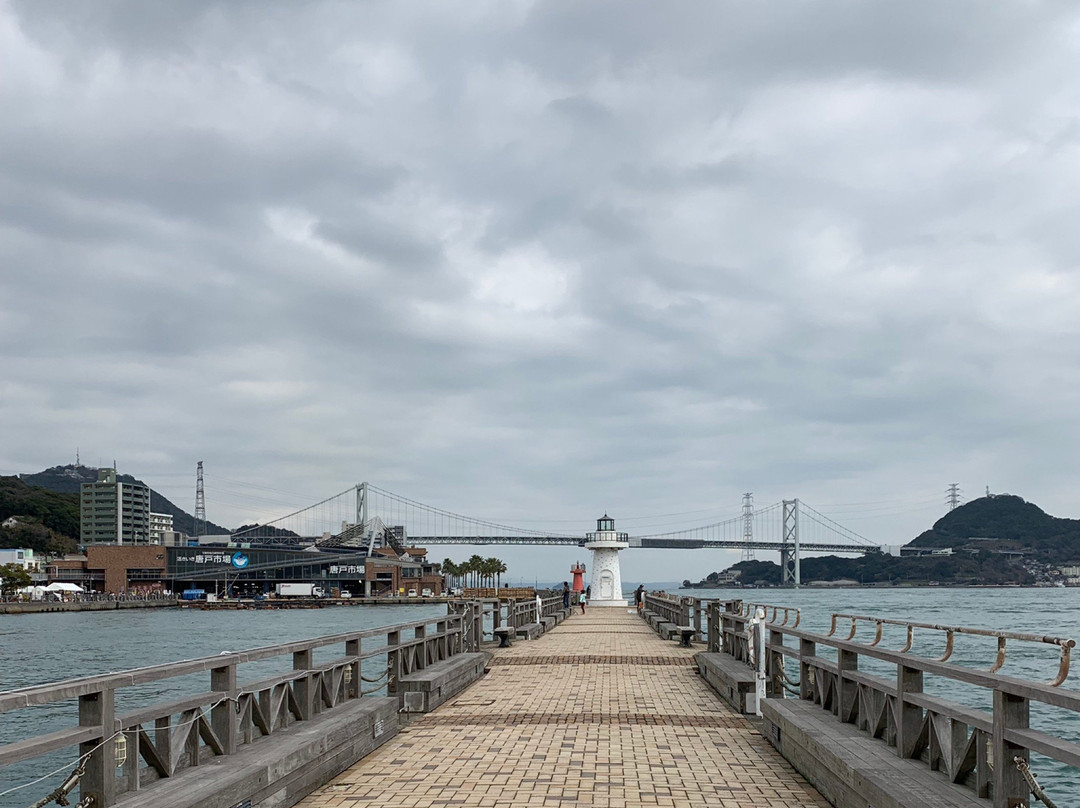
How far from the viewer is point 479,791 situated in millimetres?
8359

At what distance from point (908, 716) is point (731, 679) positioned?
6.21 m

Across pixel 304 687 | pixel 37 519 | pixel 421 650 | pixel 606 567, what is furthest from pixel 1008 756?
pixel 37 519

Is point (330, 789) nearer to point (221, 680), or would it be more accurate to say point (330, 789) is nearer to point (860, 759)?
point (221, 680)

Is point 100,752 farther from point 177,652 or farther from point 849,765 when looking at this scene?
point 177,652

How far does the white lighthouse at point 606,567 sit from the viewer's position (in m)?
65.2

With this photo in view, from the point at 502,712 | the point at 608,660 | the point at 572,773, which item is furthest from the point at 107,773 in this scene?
→ the point at 608,660

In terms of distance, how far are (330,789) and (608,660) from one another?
12517 mm

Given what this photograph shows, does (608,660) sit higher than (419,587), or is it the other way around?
(608,660)

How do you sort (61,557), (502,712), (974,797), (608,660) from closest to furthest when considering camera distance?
(974,797) → (502,712) → (608,660) → (61,557)

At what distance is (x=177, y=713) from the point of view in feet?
24.2

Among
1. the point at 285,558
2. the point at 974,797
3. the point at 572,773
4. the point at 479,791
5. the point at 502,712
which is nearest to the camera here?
the point at 974,797

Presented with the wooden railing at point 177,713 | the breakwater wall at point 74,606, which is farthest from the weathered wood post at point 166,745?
the breakwater wall at point 74,606

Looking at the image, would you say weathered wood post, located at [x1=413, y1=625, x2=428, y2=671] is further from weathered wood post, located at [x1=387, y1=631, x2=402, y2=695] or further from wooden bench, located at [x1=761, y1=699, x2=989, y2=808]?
wooden bench, located at [x1=761, y1=699, x2=989, y2=808]

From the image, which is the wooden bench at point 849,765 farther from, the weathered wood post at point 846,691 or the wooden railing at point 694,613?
the wooden railing at point 694,613
